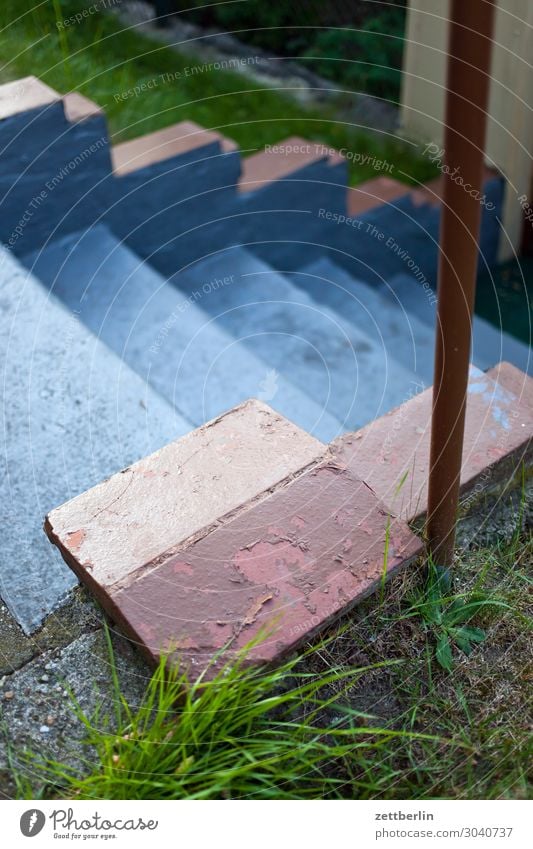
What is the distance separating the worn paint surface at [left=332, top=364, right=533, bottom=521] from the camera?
1653mm

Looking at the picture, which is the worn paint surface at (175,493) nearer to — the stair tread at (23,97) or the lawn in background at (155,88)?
the stair tread at (23,97)

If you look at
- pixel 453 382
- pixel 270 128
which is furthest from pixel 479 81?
pixel 270 128

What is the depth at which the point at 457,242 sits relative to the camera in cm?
118

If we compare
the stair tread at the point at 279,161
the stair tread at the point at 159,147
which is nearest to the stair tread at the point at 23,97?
the stair tread at the point at 159,147

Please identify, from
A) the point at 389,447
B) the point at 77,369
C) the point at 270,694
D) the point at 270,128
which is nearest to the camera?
the point at 270,694

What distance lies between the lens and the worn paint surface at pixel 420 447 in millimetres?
1653

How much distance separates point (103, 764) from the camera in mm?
1248

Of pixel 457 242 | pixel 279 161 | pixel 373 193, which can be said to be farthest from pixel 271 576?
pixel 373 193

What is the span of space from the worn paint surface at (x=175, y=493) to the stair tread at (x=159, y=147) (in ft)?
6.62

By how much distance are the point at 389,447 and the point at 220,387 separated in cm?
106

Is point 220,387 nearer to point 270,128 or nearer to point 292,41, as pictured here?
point 270,128

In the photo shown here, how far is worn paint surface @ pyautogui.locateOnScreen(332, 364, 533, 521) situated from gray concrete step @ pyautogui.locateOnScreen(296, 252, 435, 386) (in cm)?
151

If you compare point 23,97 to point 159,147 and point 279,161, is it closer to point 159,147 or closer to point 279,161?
point 159,147

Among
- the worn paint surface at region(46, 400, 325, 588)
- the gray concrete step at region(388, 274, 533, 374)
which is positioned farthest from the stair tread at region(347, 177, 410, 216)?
the worn paint surface at region(46, 400, 325, 588)
